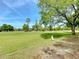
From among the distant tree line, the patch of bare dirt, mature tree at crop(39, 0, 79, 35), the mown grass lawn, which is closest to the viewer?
the patch of bare dirt

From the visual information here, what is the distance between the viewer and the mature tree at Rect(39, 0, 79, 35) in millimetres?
33094

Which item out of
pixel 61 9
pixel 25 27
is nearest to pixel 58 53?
pixel 61 9

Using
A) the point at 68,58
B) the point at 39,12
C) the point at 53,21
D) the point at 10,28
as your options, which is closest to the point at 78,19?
the point at 53,21

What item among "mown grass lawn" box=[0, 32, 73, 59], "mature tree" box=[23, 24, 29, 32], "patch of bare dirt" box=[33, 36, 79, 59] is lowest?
"patch of bare dirt" box=[33, 36, 79, 59]

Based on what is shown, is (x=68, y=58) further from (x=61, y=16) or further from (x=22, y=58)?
(x=61, y=16)

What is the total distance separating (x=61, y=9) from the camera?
3353 cm

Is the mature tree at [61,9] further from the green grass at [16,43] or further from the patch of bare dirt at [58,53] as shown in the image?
the patch of bare dirt at [58,53]

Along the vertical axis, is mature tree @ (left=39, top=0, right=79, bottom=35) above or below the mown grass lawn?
above

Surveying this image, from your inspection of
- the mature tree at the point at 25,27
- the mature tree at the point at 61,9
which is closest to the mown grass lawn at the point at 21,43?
the mature tree at the point at 61,9

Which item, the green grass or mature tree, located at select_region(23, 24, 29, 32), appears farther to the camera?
mature tree, located at select_region(23, 24, 29, 32)

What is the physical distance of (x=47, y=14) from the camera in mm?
33438

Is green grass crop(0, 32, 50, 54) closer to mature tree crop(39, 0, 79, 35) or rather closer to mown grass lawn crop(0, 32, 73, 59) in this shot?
mown grass lawn crop(0, 32, 73, 59)

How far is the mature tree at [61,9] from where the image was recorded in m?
33.1

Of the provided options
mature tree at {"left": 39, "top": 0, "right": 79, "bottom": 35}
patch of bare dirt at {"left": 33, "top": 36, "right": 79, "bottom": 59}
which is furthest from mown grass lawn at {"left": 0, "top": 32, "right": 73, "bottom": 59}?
mature tree at {"left": 39, "top": 0, "right": 79, "bottom": 35}
